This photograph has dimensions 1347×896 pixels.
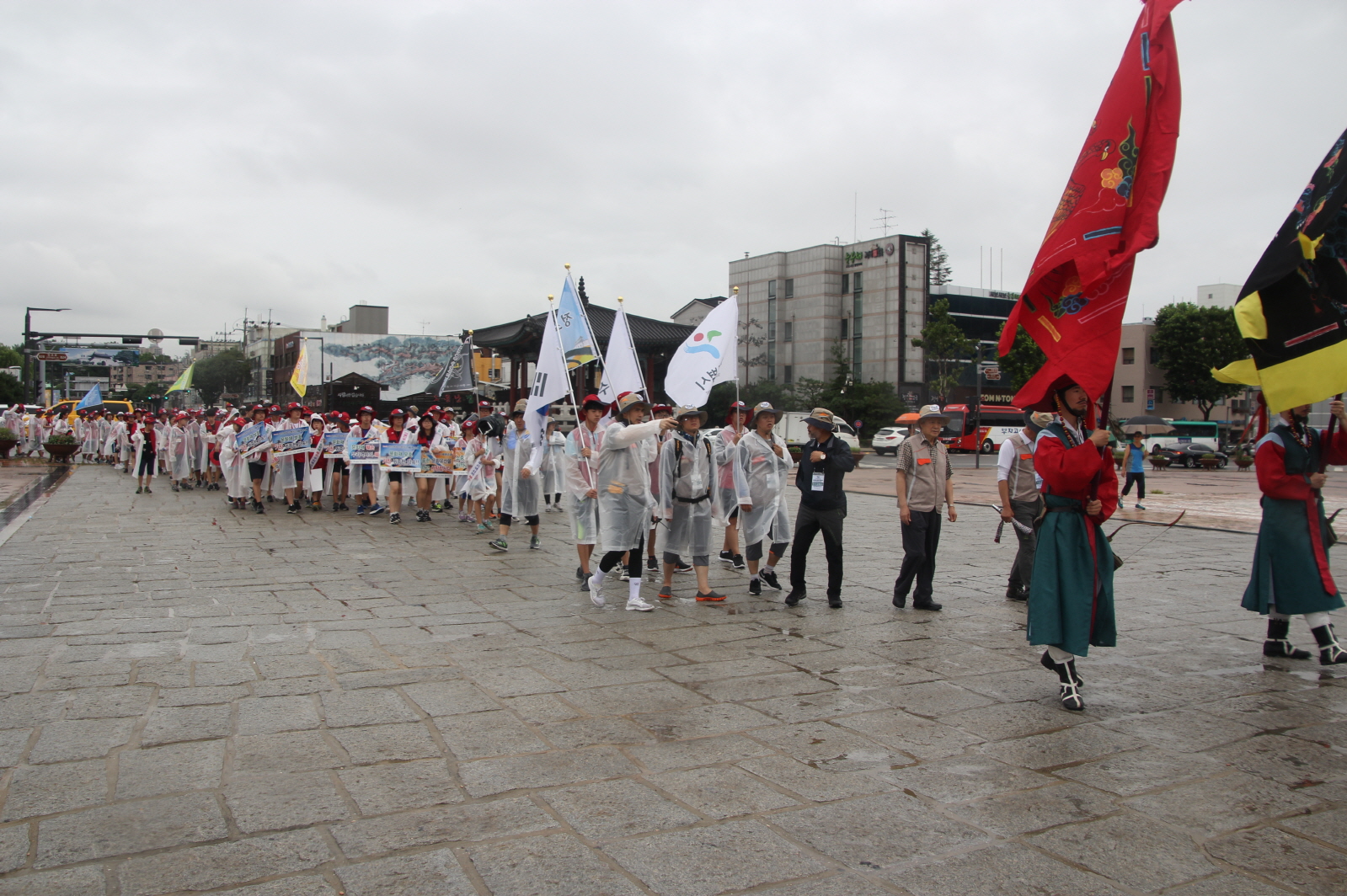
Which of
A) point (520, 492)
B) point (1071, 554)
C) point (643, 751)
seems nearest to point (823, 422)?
point (1071, 554)

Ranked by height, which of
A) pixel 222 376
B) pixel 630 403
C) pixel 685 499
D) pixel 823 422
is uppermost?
pixel 222 376

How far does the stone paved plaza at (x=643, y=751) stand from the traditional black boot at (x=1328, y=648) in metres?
0.16

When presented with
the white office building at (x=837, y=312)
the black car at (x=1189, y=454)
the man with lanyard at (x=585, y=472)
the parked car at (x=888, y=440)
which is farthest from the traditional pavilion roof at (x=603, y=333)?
the man with lanyard at (x=585, y=472)

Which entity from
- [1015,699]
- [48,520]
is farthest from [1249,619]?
[48,520]

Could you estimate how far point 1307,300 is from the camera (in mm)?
4176

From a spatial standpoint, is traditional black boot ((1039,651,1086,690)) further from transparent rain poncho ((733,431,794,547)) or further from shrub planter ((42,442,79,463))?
shrub planter ((42,442,79,463))

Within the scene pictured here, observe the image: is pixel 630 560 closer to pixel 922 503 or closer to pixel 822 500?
pixel 822 500

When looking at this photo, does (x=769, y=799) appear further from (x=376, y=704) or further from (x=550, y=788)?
(x=376, y=704)

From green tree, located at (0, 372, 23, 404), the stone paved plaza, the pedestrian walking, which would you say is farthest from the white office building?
green tree, located at (0, 372, 23, 404)

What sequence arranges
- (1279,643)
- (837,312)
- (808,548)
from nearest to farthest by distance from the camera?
1. (1279,643)
2. (808,548)
3. (837,312)

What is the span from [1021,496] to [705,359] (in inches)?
152

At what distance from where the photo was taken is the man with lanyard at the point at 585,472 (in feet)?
26.4

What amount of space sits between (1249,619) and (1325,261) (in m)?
3.80

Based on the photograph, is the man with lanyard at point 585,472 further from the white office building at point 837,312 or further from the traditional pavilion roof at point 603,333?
the white office building at point 837,312
